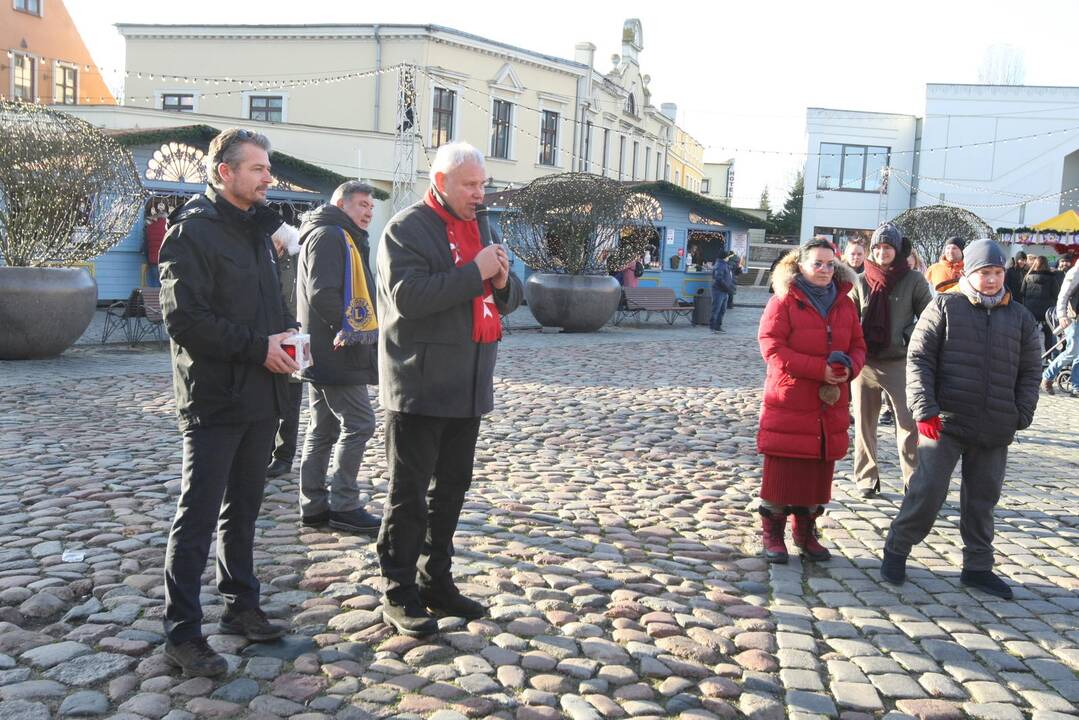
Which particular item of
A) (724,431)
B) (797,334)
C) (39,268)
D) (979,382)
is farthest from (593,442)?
(39,268)

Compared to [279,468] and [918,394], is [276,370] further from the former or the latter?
[279,468]

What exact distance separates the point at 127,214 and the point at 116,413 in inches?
202

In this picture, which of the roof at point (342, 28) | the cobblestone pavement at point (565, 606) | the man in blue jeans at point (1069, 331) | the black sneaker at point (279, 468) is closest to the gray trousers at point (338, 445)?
the cobblestone pavement at point (565, 606)

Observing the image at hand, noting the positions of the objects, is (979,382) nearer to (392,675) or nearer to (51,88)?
(392,675)

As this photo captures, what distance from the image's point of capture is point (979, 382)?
17.1 ft

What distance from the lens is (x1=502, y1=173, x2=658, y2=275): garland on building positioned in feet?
68.6

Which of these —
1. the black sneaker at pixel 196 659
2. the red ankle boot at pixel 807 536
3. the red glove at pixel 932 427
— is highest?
the red glove at pixel 932 427

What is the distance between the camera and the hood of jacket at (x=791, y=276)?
221 inches

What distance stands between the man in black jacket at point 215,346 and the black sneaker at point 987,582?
11.4 feet

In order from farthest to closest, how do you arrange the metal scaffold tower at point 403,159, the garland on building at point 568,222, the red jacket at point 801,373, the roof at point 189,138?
the metal scaffold tower at point 403,159, the garland on building at point 568,222, the roof at point 189,138, the red jacket at point 801,373

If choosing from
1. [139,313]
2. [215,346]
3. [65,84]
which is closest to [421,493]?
[215,346]

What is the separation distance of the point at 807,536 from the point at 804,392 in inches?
30.4

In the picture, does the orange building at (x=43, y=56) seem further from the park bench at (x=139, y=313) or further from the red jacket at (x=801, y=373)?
the red jacket at (x=801, y=373)

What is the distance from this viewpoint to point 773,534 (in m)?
5.62
